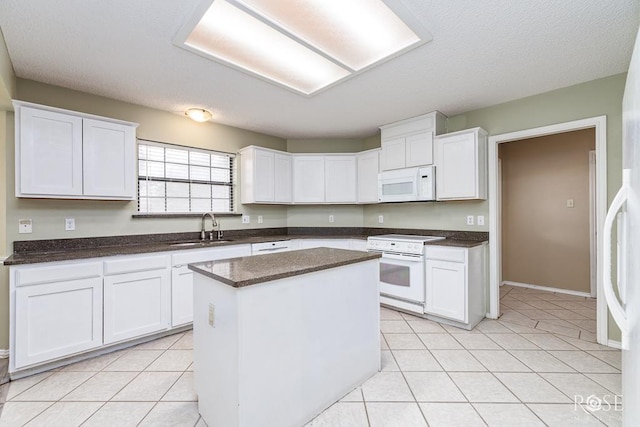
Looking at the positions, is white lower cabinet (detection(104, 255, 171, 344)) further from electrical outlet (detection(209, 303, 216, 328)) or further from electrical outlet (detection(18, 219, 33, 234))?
electrical outlet (detection(209, 303, 216, 328))

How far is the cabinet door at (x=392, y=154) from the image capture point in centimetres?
382

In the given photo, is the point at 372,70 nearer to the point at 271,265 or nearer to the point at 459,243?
the point at 271,265

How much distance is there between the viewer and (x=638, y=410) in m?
0.90

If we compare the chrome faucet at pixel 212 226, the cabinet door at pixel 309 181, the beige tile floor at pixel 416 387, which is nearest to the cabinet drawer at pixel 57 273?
the beige tile floor at pixel 416 387

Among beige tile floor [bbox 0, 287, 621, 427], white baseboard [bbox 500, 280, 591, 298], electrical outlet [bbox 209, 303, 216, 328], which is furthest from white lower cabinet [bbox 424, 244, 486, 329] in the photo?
electrical outlet [bbox 209, 303, 216, 328]

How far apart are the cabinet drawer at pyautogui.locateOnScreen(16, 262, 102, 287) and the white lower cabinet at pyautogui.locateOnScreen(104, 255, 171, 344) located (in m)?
0.10

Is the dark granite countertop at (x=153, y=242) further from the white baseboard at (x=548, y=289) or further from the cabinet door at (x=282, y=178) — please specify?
the white baseboard at (x=548, y=289)

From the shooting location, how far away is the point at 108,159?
9.05 ft

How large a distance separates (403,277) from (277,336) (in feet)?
7.48

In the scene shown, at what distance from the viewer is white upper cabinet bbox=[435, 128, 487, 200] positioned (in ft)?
10.4

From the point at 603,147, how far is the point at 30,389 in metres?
5.01

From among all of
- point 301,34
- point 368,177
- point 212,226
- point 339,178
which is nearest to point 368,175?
point 368,177

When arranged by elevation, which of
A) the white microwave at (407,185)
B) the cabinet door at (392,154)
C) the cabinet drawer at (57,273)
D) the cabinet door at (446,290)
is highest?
the cabinet door at (392,154)

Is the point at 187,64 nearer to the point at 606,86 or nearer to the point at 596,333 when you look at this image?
the point at 606,86
